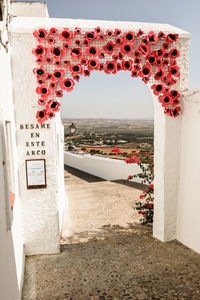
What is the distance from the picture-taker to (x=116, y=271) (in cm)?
379

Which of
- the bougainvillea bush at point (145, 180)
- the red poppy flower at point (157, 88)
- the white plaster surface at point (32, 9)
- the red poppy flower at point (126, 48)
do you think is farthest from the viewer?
the white plaster surface at point (32, 9)

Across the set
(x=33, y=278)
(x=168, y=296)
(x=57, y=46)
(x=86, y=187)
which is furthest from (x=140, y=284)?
(x=86, y=187)

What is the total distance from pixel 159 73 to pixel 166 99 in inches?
19.5

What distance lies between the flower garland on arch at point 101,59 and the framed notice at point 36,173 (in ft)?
2.42

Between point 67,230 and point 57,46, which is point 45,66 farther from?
point 67,230

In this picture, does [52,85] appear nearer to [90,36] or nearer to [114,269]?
[90,36]

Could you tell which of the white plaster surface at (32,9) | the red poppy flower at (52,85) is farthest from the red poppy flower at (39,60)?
the white plaster surface at (32,9)

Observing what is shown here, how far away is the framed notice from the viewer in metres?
4.12

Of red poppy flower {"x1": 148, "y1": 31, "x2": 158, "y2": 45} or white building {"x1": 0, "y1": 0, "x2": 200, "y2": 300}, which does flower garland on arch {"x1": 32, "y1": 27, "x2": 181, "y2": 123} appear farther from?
white building {"x1": 0, "y1": 0, "x2": 200, "y2": 300}

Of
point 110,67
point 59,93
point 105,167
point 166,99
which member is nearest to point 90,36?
point 110,67

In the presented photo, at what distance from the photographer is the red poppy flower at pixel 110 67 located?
419cm

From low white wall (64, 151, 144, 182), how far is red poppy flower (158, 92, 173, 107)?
231 inches

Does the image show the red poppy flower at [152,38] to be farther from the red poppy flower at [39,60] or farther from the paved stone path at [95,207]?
the paved stone path at [95,207]

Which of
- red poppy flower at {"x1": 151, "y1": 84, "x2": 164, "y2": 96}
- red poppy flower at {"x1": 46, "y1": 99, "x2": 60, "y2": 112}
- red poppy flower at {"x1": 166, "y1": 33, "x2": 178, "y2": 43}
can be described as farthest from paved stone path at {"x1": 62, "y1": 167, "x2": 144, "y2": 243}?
red poppy flower at {"x1": 166, "y1": 33, "x2": 178, "y2": 43}
